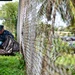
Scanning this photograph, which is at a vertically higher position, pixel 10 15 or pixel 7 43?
pixel 10 15

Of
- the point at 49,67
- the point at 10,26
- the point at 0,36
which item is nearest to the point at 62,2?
the point at 49,67

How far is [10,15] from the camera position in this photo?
26.4m

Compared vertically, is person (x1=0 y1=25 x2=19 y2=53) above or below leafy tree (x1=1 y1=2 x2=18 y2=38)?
below

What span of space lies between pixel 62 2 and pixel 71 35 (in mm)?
452

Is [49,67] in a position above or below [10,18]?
below

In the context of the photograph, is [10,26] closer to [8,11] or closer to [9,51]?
[8,11]

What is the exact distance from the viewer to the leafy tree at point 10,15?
82.9 feet

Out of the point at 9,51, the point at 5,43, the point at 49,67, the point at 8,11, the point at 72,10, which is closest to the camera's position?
the point at 72,10

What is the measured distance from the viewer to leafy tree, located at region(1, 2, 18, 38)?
82.9 ft

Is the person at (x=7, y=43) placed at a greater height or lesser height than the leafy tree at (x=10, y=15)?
lesser

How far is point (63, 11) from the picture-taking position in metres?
2.21

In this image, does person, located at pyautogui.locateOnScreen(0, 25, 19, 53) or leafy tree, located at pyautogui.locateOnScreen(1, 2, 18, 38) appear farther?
leafy tree, located at pyautogui.locateOnScreen(1, 2, 18, 38)

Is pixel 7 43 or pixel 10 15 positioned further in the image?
pixel 10 15

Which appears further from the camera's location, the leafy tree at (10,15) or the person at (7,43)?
the leafy tree at (10,15)
